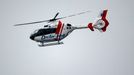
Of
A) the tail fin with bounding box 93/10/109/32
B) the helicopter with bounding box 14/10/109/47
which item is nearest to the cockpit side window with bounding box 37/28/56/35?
the helicopter with bounding box 14/10/109/47

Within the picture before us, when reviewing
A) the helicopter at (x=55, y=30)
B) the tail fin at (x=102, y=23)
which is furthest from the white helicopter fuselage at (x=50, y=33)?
the tail fin at (x=102, y=23)

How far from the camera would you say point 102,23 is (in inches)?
2509

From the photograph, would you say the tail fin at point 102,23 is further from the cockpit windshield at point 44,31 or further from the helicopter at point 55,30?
the cockpit windshield at point 44,31

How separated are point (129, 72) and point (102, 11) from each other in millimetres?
84348

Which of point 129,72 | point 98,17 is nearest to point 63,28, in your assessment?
point 98,17

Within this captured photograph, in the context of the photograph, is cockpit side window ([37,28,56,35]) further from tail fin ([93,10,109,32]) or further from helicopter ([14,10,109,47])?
tail fin ([93,10,109,32])

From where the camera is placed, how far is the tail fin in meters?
63.4

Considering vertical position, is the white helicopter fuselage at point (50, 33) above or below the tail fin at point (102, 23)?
below

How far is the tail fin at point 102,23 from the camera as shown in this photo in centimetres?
6344

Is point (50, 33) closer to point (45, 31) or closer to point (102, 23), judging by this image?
point (45, 31)

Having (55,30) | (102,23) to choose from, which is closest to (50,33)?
(55,30)

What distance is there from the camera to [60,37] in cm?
6322

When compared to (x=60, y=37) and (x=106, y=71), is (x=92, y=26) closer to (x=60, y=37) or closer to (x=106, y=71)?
(x=60, y=37)

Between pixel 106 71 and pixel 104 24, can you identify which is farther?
pixel 106 71
